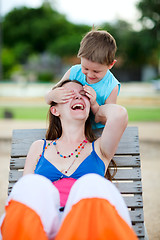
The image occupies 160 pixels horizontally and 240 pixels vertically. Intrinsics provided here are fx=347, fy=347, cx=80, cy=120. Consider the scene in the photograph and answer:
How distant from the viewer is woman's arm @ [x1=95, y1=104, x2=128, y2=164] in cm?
268

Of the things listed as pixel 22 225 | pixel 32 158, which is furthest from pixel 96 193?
pixel 32 158

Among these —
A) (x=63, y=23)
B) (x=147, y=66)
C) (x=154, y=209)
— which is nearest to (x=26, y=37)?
(x=63, y=23)

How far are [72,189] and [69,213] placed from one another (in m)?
0.19

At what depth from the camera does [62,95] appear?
2854 mm

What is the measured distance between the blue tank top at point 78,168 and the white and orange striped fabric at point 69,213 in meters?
0.44

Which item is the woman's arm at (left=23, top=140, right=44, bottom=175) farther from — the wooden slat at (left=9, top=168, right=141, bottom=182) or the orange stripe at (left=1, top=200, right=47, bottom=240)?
the orange stripe at (left=1, top=200, right=47, bottom=240)

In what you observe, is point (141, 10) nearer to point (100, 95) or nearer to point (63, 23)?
point (63, 23)

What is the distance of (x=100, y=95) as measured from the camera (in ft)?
10.3

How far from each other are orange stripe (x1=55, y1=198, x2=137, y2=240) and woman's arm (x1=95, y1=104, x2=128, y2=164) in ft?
2.46

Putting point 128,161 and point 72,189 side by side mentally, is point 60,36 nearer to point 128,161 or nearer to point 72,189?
point 128,161

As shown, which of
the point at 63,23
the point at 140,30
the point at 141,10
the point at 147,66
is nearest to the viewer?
the point at 141,10

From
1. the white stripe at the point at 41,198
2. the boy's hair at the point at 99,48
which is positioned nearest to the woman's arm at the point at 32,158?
the white stripe at the point at 41,198

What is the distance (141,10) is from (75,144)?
4004cm

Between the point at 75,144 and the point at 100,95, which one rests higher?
the point at 100,95
